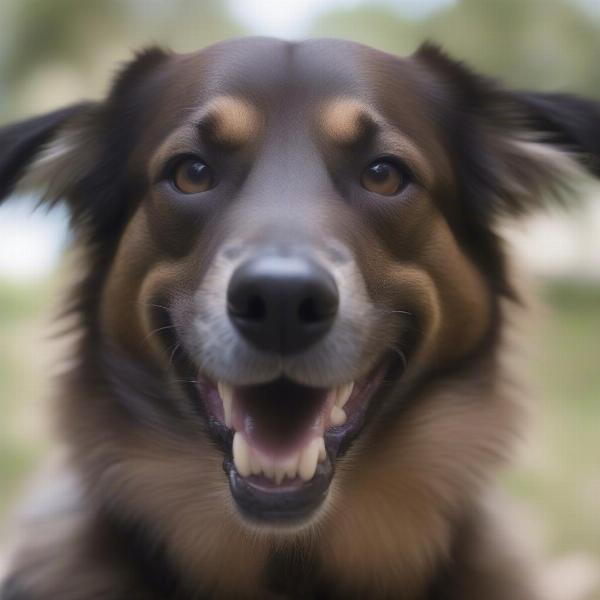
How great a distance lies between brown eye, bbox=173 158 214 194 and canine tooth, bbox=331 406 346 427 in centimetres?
77

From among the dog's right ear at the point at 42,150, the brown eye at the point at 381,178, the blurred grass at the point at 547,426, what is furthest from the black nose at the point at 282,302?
the blurred grass at the point at 547,426

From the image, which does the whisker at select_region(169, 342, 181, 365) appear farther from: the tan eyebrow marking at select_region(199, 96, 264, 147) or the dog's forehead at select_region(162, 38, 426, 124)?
the dog's forehead at select_region(162, 38, 426, 124)

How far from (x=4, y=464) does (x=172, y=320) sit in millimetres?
3051

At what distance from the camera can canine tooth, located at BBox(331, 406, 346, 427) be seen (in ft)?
8.91

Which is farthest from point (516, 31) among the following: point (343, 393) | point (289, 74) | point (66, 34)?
point (343, 393)

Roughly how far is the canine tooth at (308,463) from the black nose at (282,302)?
31 centimetres

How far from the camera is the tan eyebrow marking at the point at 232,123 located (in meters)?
2.83

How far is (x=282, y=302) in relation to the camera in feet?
7.60

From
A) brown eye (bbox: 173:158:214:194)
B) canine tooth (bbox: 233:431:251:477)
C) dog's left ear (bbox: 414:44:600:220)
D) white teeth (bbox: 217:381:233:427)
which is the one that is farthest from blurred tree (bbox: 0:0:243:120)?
canine tooth (bbox: 233:431:251:477)

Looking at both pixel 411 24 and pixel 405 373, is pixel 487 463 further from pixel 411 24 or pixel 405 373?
pixel 411 24

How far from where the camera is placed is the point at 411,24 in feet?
33.1

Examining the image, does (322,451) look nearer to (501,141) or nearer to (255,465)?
(255,465)

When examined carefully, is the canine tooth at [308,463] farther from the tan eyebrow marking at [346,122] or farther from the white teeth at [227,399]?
the tan eyebrow marking at [346,122]

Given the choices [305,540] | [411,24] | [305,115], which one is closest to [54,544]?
[305,540]
